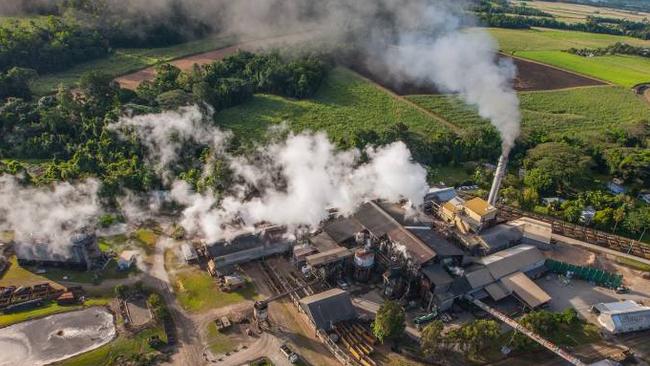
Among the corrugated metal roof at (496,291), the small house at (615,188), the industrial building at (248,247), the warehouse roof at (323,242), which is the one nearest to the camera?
the corrugated metal roof at (496,291)

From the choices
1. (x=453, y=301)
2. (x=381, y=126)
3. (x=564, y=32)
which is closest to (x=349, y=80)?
(x=381, y=126)

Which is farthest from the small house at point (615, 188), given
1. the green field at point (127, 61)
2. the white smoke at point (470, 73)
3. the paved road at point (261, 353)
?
the green field at point (127, 61)

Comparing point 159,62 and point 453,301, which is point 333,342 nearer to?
point 453,301

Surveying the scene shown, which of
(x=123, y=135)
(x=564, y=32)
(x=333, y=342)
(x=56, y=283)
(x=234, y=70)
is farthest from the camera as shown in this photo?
(x=564, y=32)

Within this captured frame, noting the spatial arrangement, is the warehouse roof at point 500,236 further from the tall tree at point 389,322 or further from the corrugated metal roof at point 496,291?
the tall tree at point 389,322

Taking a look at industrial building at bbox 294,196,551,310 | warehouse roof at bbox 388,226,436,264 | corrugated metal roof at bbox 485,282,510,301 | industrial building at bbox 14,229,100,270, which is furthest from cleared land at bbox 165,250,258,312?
corrugated metal roof at bbox 485,282,510,301

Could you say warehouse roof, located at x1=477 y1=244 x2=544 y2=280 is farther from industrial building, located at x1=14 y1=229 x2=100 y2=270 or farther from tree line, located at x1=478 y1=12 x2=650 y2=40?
tree line, located at x1=478 y1=12 x2=650 y2=40
